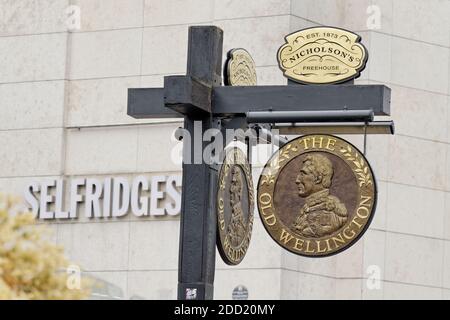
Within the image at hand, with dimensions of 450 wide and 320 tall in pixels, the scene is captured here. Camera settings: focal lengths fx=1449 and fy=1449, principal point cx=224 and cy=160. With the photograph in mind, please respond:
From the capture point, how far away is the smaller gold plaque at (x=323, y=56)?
995 centimetres

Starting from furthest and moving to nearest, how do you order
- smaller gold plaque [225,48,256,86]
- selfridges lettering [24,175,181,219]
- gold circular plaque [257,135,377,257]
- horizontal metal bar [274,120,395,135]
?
Result: selfridges lettering [24,175,181,219], smaller gold plaque [225,48,256,86], horizontal metal bar [274,120,395,135], gold circular plaque [257,135,377,257]

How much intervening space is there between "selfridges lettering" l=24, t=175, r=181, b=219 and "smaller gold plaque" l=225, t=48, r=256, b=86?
8520mm

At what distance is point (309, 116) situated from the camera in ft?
31.8

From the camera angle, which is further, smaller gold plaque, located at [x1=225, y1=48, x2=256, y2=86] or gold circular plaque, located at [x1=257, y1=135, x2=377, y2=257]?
smaller gold plaque, located at [x1=225, y1=48, x2=256, y2=86]

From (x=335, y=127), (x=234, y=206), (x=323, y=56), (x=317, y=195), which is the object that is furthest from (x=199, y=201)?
(x=323, y=56)

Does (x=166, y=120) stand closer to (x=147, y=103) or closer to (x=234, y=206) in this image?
(x=234, y=206)

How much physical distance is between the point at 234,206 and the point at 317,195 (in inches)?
29.2

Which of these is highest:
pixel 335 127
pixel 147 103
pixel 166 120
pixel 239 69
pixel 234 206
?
pixel 166 120

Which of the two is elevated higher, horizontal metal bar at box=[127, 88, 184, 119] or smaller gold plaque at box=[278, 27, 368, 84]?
smaller gold plaque at box=[278, 27, 368, 84]

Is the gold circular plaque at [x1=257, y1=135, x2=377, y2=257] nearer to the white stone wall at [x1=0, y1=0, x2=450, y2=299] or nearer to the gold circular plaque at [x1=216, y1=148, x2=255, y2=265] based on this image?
the gold circular plaque at [x1=216, y1=148, x2=255, y2=265]

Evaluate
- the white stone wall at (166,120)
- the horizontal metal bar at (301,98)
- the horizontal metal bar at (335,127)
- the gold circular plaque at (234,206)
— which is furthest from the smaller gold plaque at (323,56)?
the white stone wall at (166,120)

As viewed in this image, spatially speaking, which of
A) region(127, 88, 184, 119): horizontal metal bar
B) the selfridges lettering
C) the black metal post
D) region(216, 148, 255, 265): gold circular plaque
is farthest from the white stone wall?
the black metal post

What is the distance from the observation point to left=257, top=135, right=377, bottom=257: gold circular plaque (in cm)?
962

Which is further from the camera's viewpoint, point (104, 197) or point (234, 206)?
point (104, 197)
